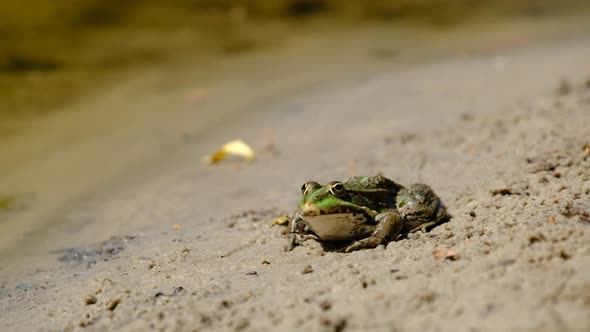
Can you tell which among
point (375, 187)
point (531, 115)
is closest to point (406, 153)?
point (531, 115)

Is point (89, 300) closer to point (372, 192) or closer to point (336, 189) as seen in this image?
point (336, 189)

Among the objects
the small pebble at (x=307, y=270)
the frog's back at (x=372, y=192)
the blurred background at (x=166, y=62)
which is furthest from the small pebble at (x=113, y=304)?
the blurred background at (x=166, y=62)

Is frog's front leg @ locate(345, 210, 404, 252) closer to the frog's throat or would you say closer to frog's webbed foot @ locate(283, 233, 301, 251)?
the frog's throat

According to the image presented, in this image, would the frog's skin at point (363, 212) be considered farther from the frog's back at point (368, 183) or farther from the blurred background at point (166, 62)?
the blurred background at point (166, 62)

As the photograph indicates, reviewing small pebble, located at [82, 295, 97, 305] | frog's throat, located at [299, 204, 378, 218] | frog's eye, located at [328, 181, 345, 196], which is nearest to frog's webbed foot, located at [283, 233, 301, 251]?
frog's throat, located at [299, 204, 378, 218]

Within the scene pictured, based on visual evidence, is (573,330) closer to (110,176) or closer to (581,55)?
Result: (110,176)
